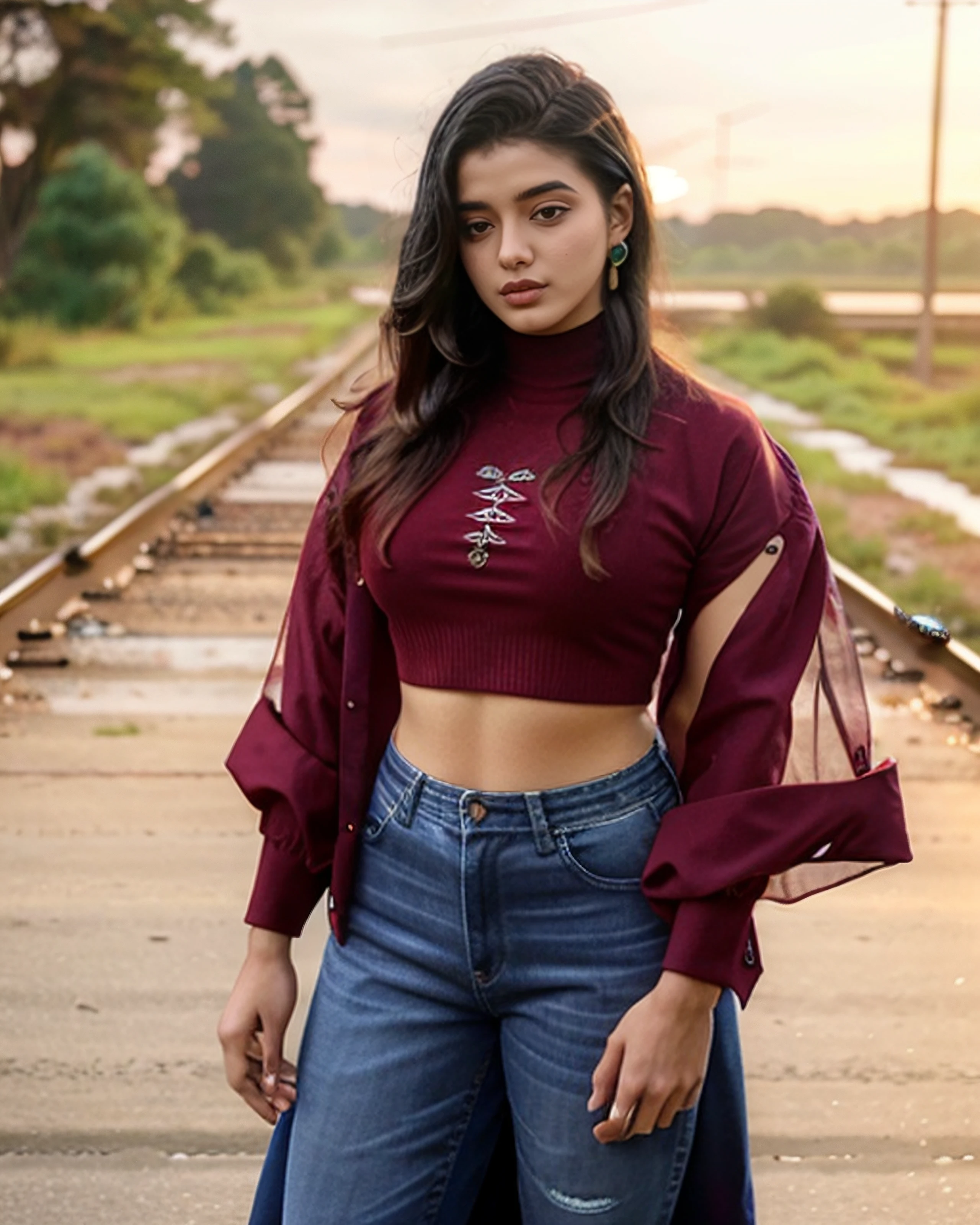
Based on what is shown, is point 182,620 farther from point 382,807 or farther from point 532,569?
point 532,569

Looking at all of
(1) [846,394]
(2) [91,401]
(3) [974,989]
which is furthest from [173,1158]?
(1) [846,394]

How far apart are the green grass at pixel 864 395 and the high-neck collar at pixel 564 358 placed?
46.1 feet

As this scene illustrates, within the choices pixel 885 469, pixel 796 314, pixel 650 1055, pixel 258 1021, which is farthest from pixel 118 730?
pixel 796 314

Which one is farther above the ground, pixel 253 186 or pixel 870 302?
pixel 253 186

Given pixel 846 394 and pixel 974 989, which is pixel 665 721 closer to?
pixel 974 989

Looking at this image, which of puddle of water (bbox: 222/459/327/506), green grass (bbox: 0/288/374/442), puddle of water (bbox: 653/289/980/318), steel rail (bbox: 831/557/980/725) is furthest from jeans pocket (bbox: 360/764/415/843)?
puddle of water (bbox: 653/289/980/318)

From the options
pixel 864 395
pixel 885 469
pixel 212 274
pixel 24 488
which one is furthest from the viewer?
pixel 212 274

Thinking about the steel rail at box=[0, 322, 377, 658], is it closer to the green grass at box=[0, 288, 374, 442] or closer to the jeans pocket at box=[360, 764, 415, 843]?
the green grass at box=[0, 288, 374, 442]

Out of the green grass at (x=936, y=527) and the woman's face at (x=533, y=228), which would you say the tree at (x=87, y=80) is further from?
the woman's face at (x=533, y=228)

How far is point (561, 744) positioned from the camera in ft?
6.59

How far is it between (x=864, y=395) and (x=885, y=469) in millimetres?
8415

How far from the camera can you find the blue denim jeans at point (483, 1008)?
6.52ft

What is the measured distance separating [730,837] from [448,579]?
16.6 inches

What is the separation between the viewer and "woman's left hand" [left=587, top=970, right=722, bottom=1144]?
1.94 m
